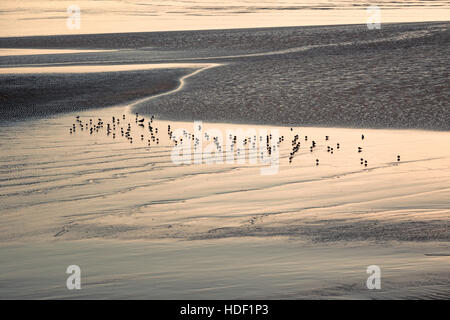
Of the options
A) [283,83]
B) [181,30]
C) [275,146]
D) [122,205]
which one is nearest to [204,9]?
[181,30]

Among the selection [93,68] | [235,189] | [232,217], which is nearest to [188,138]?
[235,189]

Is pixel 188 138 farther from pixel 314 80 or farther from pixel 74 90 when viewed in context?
pixel 74 90

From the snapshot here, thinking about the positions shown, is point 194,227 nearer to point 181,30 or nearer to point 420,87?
point 420,87

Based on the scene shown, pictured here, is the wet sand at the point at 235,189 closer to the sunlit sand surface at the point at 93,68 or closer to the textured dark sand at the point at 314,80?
the textured dark sand at the point at 314,80

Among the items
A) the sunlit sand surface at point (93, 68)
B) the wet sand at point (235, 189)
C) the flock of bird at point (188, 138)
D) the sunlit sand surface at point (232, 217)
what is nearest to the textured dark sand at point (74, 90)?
the wet sand at point (235, 189)

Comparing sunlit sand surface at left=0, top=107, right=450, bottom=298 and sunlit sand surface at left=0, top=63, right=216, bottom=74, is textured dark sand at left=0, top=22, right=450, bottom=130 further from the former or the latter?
sunlit sand surface at left=0, top=107, right=450, bottom=298

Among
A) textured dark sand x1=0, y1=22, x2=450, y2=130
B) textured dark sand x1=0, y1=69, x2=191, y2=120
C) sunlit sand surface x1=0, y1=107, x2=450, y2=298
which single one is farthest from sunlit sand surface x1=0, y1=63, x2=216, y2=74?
sunlit sand surface x1=0, y1=107, x2=450, y2=298
